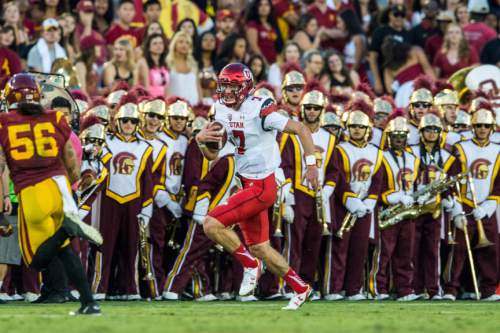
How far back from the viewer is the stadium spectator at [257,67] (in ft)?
63.9

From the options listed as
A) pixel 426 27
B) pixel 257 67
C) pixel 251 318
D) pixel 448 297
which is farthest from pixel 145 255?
pixel 426 27

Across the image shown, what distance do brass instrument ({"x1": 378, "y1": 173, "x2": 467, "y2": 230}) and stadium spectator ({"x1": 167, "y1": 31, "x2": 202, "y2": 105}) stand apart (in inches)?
128

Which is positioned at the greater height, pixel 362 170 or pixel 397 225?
pixel 362 170

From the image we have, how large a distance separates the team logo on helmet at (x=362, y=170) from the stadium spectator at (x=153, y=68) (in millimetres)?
3208

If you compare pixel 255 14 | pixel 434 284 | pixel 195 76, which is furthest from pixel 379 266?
pixel 255 14

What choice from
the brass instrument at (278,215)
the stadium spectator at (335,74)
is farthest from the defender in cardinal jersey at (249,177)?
the stadium spectator at (335,74)

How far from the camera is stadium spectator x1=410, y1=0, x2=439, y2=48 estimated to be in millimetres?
22783

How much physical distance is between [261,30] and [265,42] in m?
0.18

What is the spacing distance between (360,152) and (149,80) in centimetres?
331

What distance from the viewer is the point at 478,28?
22.9 m

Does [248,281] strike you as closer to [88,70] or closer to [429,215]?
[429,215]

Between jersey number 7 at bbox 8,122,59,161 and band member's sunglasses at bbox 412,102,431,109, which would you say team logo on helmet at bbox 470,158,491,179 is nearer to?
band member's sunglasses at bbox 412,102,431,109

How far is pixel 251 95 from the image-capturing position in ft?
44.0

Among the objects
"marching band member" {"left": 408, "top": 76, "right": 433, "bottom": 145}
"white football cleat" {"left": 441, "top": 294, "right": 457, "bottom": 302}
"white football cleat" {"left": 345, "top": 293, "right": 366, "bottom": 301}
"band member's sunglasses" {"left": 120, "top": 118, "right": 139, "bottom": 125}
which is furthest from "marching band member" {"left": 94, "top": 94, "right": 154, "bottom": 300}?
"white football cleat" {"left": 441, "top": 294, "right": 457, "bottom": 302}
